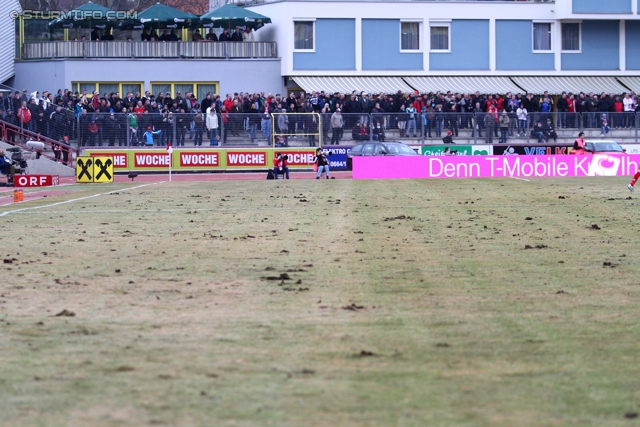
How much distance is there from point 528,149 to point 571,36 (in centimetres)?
1732

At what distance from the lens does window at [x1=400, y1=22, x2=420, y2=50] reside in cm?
5938

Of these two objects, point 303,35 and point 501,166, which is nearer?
point 501,166

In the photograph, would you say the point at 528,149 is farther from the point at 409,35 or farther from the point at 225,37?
the point at 225,37

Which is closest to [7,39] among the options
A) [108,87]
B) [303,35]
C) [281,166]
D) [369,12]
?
[108,87]

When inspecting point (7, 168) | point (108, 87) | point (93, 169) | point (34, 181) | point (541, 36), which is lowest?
point (34, 181)

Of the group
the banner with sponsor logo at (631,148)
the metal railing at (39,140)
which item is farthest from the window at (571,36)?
the metal railing at (39,140)

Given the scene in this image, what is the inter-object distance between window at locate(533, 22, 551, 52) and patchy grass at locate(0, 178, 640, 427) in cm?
4415

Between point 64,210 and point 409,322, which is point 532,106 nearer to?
point 64,210

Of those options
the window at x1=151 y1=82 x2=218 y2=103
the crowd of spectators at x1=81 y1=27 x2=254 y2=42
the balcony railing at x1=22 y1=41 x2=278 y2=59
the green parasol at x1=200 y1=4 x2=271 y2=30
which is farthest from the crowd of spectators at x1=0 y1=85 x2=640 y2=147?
the crowd of spectators at x1=81 y1=27 x2=254 y2=42

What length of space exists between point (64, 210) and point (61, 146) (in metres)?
20.4

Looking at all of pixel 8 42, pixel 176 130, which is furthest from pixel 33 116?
pixel 8 42

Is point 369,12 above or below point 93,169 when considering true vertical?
above

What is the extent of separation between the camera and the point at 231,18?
5400 centimetres

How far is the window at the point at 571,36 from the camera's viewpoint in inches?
2411
